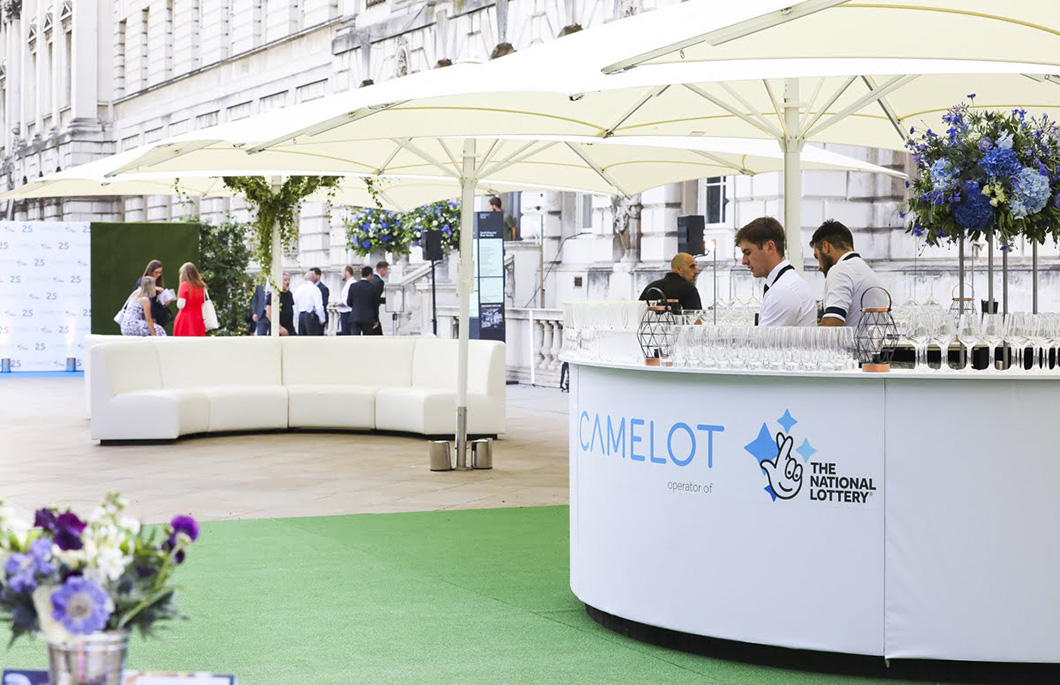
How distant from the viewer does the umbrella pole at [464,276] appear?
11.9m

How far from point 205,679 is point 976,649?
10.6 feet

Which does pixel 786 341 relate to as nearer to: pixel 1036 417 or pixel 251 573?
pixel 1036 417

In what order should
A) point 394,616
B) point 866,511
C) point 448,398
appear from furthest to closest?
point 448,398, point 394,616, point 866,511

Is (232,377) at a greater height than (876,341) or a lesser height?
lesser

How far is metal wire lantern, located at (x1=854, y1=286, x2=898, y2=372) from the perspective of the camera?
17.7 feet

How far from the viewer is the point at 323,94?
34406 mm

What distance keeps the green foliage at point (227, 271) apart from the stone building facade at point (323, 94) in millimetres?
3611

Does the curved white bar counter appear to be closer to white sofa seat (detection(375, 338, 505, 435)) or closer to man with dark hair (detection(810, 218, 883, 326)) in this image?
man with dark hair (detection(810, 218, 883, 326))

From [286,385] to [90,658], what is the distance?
40.5ft

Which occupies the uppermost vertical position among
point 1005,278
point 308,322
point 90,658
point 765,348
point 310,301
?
point 310,301

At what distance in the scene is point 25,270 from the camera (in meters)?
24.5

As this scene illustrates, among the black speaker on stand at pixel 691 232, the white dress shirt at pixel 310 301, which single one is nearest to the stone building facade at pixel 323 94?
the black speaker on stand at pixel 691 232

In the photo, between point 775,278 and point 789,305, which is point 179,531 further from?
point 775,278

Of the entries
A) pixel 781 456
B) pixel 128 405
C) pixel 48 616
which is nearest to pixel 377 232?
pixel 128 405
